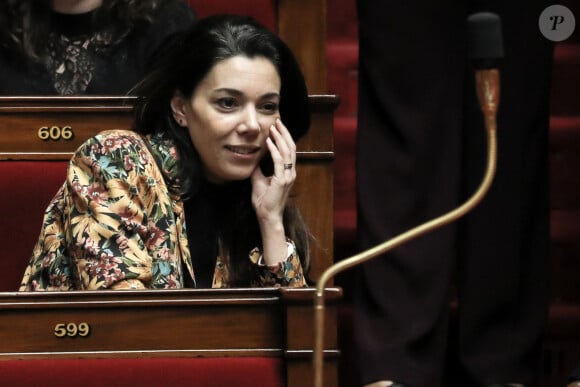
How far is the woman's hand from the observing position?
750 millimetres

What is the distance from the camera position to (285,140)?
30.0 inches

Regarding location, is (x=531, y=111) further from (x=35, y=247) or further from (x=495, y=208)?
(x=35, y=247)

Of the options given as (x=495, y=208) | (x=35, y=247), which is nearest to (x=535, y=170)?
(x=495, y=208)

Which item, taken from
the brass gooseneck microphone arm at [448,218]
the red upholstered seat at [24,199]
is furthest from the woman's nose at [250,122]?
the brass gooseneck microphone arm at [448,218]

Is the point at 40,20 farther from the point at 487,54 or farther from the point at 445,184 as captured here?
the point at 487,54

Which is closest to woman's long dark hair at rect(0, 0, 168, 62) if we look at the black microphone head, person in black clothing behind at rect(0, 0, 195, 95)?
person in black clothing behind at rect(0, 0, 195, 95)

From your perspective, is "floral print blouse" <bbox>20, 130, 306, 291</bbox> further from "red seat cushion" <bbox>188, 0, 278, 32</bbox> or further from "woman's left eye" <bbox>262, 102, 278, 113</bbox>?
"red seat cushion" <bbox>188, 0, 278, 32</bbox>

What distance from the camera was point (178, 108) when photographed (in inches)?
30.8

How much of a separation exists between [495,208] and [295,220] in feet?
0.44

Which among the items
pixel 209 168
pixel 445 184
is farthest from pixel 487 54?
pixel 209 168

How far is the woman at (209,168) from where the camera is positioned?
0.72 meters

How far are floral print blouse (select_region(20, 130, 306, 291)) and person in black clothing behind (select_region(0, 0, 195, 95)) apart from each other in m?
0.12

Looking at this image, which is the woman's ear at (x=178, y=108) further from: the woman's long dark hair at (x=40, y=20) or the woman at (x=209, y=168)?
the woman's long dark hair at (x=40, y=20)

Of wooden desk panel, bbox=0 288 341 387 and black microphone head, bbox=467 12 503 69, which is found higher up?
black microphone head, bbox=467 12 503 69
